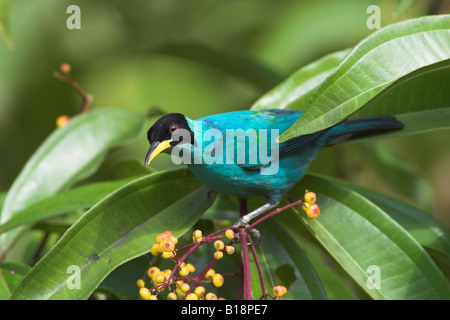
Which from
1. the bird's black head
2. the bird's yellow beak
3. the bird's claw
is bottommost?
the bird's claw

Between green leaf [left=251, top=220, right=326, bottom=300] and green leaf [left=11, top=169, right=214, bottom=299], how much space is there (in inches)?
9.8

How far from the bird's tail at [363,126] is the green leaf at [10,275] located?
124 centimetres

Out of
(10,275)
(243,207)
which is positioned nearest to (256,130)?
(243,207)

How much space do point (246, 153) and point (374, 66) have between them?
21.7 inches

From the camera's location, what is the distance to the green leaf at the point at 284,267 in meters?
1.83

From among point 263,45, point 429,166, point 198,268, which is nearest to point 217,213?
point 198,268

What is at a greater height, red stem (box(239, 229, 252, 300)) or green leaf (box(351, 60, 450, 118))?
→ green leaf (box(351, 60, 450, 118))

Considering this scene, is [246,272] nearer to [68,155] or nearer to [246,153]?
[246,153]

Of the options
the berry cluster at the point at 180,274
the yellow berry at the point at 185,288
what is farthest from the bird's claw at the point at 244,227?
the yellow berry at the point at 185,288

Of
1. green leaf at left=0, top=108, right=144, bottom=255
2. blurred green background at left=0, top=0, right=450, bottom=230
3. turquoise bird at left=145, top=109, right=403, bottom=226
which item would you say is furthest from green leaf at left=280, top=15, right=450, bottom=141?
blurred green background at left=0, top=0, right=450, bottom=230

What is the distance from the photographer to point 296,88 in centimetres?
214

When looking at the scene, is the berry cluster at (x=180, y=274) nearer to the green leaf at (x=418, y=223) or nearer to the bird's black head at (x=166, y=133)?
the bird's black head at (x=166, y=133)

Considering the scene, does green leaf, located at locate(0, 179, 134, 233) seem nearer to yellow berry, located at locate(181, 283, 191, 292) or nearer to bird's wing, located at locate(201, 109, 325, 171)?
bird's wing, located at locate(201, 109, 325, 171)

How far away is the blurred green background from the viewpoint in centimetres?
378
